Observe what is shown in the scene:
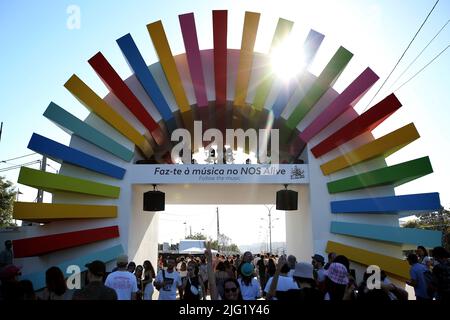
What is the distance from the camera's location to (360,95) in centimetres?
1038

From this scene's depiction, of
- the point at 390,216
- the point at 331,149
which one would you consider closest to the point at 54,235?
the point at 331,149

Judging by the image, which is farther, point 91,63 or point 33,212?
point 91,63

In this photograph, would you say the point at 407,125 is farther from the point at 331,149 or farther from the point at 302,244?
the point at 302,244

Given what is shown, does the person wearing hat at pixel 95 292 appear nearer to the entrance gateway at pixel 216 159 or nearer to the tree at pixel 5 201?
the entrance gateway at pixel 216 159

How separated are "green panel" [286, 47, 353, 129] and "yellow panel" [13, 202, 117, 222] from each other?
18.7ft

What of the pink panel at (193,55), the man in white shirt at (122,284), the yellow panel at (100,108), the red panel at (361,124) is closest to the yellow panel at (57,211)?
the yellow panel at (100,108)

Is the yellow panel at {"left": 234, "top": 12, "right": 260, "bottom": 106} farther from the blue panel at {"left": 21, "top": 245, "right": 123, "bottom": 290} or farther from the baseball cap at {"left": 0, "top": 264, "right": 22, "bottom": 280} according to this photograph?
the baseball cap at {"left": 0, "top": 264, "right": 22, "bottom": 280}

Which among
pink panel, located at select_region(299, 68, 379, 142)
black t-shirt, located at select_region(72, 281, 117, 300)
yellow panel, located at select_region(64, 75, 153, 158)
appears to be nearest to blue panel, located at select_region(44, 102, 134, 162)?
yellow panel, located at select_region(64, 75, 153, 158)

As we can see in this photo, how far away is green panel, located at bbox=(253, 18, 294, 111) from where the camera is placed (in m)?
10.9

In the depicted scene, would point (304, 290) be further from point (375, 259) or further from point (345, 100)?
point (345, 100)

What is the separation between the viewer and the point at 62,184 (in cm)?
966

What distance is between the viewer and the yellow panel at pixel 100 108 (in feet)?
34.8
